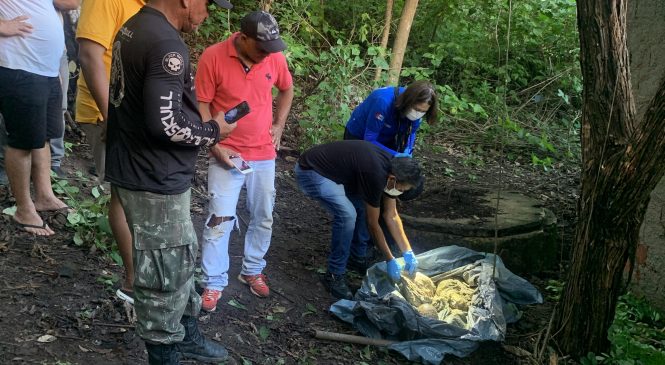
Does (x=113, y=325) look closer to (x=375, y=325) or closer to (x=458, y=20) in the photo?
(x=375, y=325)

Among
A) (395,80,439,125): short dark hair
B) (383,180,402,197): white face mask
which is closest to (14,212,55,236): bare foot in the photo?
(383,180,402,197): white face mask

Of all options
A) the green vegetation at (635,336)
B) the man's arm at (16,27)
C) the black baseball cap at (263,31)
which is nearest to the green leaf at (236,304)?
the black baseball cap at (263,31)

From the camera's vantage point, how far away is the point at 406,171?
397 centimetres

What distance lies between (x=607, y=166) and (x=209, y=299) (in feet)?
7.56

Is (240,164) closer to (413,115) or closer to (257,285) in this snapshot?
(257,285)

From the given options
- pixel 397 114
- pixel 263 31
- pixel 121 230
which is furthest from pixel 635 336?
pixel 121 230

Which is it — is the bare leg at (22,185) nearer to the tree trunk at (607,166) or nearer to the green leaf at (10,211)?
the green leaf at (10,211)

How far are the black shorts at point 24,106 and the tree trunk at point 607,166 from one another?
2973mm

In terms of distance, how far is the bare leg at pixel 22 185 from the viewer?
3527 mm

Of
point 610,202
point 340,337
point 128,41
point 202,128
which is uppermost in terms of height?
point 128,41

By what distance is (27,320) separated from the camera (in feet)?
9.91

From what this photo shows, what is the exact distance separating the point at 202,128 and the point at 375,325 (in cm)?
198

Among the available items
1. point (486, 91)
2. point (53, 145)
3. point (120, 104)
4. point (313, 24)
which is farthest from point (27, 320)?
point (486, 91)

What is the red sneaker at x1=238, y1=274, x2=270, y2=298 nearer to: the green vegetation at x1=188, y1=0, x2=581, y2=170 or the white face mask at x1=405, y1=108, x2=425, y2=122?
the white face mask at x1=405, y1=108, x2=425, y2=122
